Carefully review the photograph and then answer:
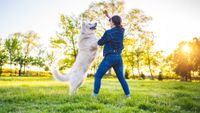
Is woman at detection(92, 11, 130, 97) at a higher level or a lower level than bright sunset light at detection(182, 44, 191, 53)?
lower

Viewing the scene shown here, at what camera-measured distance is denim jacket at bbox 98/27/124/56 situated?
7617 mm

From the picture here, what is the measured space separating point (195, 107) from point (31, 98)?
17.0ft

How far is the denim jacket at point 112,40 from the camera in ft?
25.0

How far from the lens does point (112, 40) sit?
25.0 ft

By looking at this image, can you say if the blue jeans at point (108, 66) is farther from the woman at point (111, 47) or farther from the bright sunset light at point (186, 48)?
the bright sunset light at point (186, 48)

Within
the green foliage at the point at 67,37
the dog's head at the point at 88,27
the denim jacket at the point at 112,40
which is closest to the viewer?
the denim jacket at the point at 112,40

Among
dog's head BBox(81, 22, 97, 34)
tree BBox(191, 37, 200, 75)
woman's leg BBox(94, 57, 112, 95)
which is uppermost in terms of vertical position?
tree BBox(191, 37, 200, 75)

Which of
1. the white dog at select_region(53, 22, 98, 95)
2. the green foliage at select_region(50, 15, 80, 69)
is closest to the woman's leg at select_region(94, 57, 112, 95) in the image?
the white dog at select_region(53, 22, 98, 95)

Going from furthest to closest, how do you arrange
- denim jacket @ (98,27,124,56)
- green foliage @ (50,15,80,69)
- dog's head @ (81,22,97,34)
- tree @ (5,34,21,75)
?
tree @ (5,34,21,75) → green foliage @ (50,15,80,69) → dog's head @ (81,22,97,34) → denim jacket @ (98,27,124,56)

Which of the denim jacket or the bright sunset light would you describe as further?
the bright sunset light

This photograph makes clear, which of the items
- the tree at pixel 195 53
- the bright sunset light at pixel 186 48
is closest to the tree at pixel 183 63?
the bright sunset light at pixel 186 48

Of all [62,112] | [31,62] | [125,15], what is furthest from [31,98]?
[31,62]

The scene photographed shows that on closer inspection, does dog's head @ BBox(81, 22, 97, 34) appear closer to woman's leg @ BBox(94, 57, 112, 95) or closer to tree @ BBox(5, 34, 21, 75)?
woman's leg @ BBox(94, 57, 112, 95)

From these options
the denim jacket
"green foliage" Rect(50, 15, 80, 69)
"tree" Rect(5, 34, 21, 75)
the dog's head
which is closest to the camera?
the denim jacket
